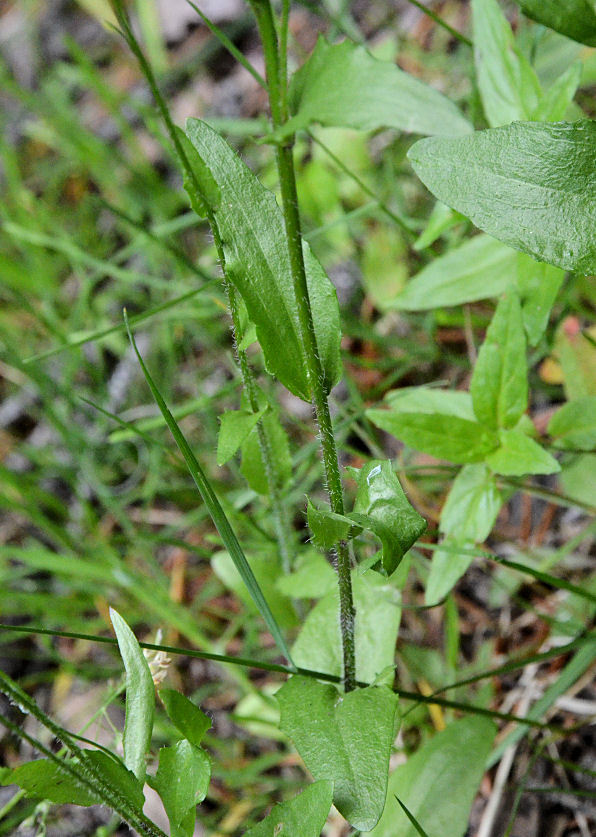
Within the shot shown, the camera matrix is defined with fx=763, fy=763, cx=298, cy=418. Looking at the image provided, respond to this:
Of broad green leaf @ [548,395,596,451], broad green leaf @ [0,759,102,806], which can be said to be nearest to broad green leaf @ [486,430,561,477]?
broad green leaf @ [548,395,596,451]

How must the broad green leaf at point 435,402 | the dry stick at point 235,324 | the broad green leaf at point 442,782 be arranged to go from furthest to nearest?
1. the broad green leaf at point 435,402
2. the broad green leaf at point 442,782
3. the dry stick at point 235,324

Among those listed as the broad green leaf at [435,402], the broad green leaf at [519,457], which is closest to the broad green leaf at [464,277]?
the broad green leaf at [435,402]

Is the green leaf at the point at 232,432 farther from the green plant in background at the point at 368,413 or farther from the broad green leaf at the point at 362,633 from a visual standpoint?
the broad green leaf at the point at 362,633

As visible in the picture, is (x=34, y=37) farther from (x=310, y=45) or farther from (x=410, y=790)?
(x=410, y=790)

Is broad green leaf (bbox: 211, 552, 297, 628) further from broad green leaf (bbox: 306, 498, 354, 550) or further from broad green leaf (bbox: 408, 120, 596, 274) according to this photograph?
broad green leaf (bbox: 408, 120, 596, 274)

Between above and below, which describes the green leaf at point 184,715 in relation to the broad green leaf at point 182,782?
above

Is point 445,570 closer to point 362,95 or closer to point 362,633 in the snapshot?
point 362,633

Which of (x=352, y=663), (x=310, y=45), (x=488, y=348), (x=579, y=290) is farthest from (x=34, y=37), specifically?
(x=352, y=663)
